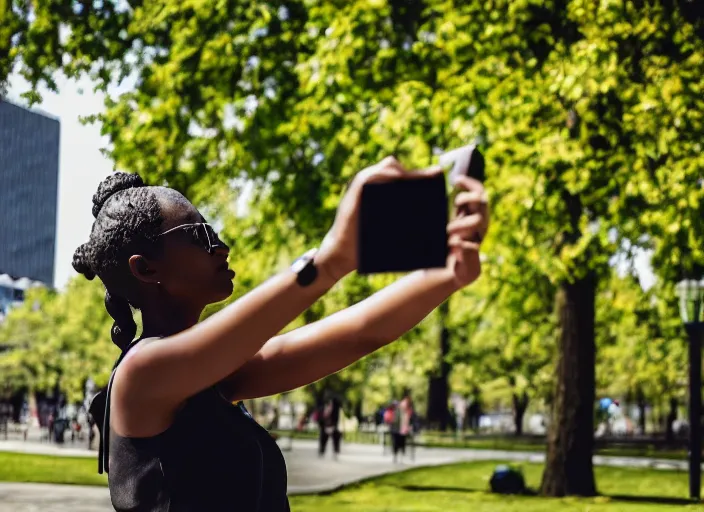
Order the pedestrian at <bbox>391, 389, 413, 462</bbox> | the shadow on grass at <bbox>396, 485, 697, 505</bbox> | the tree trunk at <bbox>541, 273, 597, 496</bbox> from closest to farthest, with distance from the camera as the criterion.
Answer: the shadow on grass at <bbox>396, 485, 697, 505</bbox>, the tree trunk at <bbox>541, 273, 597, 496</bbox>, the pedestrian at <bbox>391, 389, 413, 462</bbox>

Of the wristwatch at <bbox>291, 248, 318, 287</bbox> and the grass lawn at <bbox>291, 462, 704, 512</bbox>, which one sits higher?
the wristwatch at <bbox>291, 248, 318, 287</bbox>

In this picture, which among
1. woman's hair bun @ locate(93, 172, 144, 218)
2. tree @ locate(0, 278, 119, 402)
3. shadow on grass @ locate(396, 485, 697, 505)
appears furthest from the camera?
tree @ locate(0, 278, 119, 402)

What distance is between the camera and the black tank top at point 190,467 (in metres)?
2.41

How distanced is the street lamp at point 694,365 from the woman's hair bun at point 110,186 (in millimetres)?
16013

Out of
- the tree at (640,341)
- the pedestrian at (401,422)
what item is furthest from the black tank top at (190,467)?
the pedestrian at (401,422)

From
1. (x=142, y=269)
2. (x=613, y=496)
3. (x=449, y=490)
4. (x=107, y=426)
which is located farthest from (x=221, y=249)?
(x=449, y=490)

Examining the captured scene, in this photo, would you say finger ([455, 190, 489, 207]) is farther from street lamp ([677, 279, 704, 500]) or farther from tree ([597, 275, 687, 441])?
tree ([597, 275, 687, 441])

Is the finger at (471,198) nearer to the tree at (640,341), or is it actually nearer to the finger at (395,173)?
the finger at (395,173)

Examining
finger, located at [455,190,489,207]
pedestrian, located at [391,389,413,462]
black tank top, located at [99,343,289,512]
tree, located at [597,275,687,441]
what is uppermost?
tree, located at [597,275,687,441]

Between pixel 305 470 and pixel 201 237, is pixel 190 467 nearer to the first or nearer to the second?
pixel 201 237

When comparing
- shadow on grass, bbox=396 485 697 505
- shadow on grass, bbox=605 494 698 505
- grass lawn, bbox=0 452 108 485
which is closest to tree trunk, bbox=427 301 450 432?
grass lawn, bbox=0 452 108 485

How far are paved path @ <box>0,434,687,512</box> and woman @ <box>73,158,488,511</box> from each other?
37.2ft

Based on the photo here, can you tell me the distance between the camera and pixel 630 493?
19625 mm

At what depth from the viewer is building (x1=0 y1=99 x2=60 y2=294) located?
9.84m
